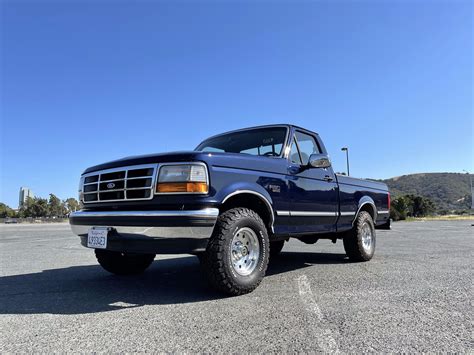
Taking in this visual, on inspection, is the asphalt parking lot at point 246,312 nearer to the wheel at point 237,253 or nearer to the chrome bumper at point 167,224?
the wheel at point 237,253

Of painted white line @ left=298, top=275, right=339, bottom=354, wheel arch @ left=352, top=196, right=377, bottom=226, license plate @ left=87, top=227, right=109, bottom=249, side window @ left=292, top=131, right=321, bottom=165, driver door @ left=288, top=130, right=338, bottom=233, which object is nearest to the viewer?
painted white line @ left=298, top=275, right=339, bottom=354

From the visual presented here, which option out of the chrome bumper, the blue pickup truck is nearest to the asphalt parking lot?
the blue pickup truck

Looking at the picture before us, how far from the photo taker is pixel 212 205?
3750mm

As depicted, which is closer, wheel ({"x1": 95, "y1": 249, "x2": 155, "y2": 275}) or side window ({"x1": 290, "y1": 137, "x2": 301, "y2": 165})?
wheel ({"x1": 95, "y1": 249, "x2": 155, "y2": 275})

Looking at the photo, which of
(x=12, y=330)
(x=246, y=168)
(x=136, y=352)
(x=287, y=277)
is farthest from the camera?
(x=287, y=277)

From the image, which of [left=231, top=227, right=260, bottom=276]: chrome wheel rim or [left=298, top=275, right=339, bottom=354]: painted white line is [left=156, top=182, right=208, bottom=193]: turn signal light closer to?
[left=231, top=227, right=260, bottom=276]: chrome wheel rim

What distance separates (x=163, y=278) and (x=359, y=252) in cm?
336

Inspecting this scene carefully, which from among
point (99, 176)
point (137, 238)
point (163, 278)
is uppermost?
point (99, 176)

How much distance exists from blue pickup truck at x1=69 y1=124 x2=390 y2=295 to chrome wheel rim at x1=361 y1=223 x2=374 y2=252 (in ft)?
4.88

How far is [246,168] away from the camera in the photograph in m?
4.27

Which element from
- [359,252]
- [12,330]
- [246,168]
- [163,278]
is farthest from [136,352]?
[359,252]

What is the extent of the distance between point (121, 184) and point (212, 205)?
1.10 meters

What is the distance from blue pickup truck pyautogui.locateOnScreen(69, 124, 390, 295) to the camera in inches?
145

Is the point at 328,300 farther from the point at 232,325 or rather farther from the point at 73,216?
the point at 73,216
